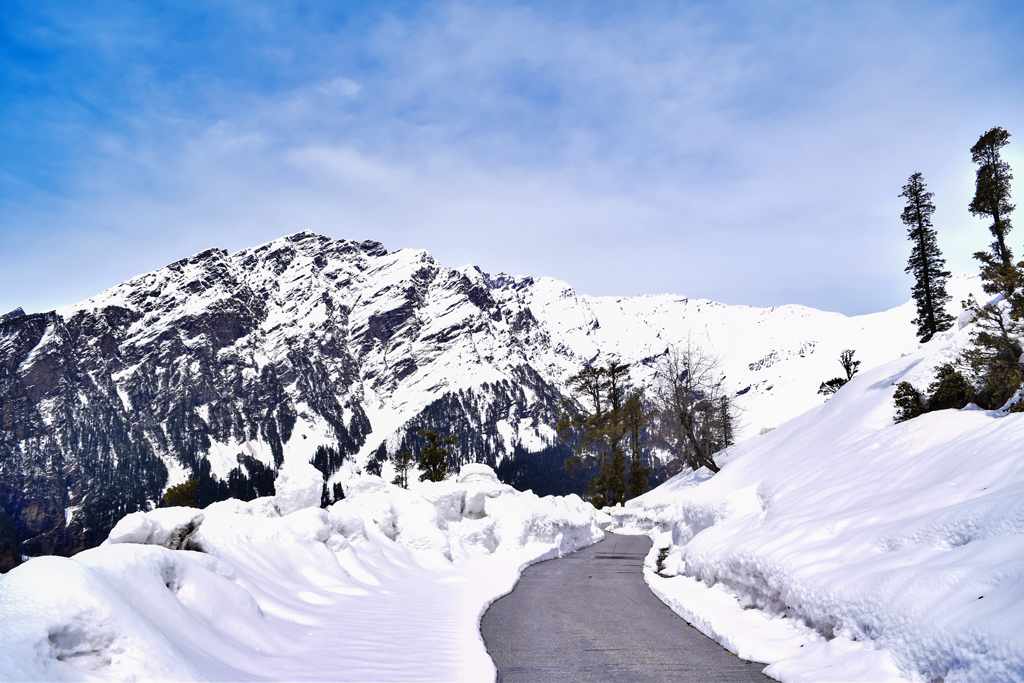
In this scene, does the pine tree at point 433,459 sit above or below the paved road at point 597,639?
above

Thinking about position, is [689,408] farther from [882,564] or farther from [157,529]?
[157,529]

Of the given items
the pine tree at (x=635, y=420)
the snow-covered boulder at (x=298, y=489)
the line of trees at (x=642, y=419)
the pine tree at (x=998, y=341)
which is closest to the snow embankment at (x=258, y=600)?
the snow-covered boulder at (x=298, y=489)

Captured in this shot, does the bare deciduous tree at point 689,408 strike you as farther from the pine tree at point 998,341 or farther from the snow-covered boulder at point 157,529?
the snow-covered boulder at point 157,529

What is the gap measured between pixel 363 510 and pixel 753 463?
1670cm

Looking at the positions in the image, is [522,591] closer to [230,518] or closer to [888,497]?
[230,518]

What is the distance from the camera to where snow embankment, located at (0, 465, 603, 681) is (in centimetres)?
479

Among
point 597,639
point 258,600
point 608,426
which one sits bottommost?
point 597,639

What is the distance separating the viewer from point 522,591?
51.4ft

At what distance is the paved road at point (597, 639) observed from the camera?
306 inches

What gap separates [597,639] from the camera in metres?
9.73

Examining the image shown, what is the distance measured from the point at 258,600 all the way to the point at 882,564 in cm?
885

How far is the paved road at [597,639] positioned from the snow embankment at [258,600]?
59 centimetres

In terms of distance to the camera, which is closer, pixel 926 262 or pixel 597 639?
pixel 597 639

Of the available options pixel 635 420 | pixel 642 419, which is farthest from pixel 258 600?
Answer: pixel 635 420
